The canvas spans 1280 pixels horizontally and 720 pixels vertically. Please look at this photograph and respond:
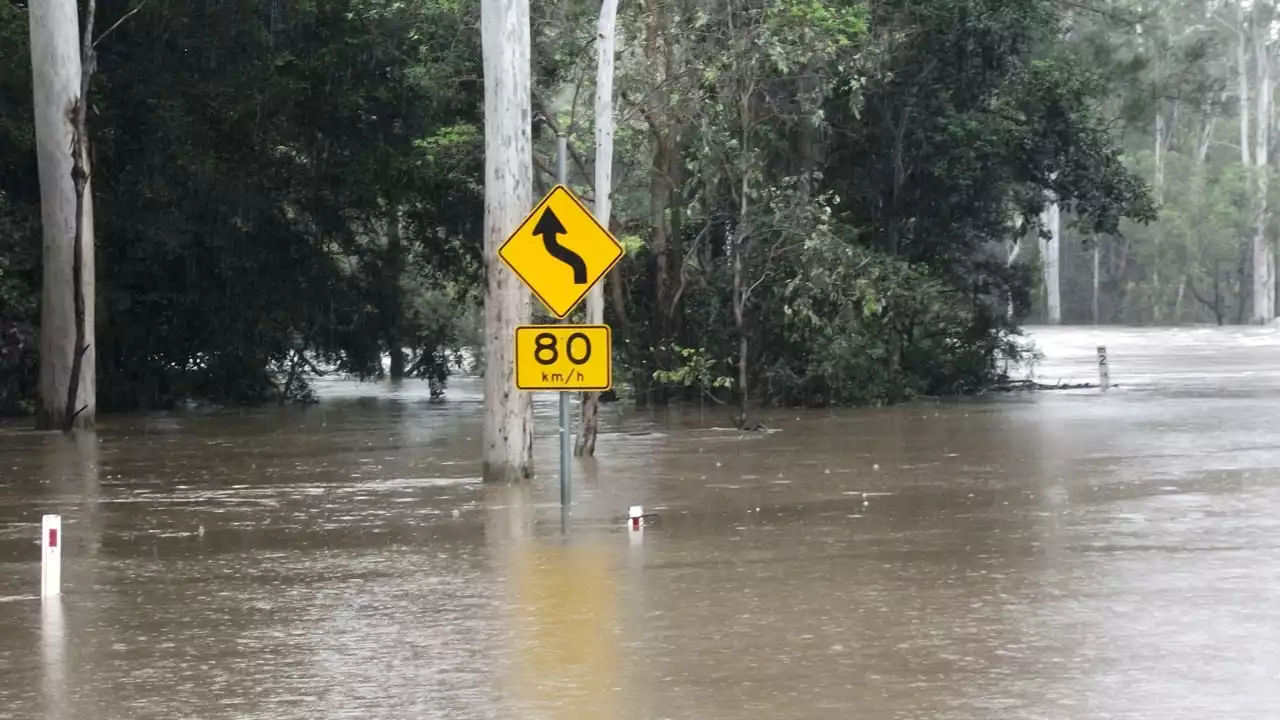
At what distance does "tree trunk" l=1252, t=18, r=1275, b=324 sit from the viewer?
82938 mm

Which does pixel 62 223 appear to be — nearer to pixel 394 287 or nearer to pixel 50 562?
pixel 394 287

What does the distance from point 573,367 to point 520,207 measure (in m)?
4.39

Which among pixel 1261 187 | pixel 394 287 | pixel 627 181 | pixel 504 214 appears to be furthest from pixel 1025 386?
pixel 1261 187

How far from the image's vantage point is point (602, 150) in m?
22.4

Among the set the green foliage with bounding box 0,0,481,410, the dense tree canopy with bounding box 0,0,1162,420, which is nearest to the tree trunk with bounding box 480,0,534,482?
the dense tree canopy with bounding box 0,0,1162,420

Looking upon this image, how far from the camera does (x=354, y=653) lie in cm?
935

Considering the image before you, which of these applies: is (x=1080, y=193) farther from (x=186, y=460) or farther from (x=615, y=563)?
(x=615, y=563)

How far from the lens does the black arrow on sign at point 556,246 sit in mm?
15125

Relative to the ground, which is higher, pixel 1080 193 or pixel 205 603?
pixel 1080 193

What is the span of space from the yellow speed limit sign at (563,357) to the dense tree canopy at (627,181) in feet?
40.7

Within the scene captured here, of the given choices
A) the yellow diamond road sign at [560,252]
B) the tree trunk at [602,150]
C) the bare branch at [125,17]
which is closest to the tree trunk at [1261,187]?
the bare branch at [125,17]

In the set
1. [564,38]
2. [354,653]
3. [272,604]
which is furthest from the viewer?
[564,38]

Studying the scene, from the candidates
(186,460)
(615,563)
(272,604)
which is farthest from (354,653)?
(186,460)

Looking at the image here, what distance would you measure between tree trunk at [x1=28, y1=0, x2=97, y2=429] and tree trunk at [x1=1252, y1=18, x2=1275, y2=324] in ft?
218
